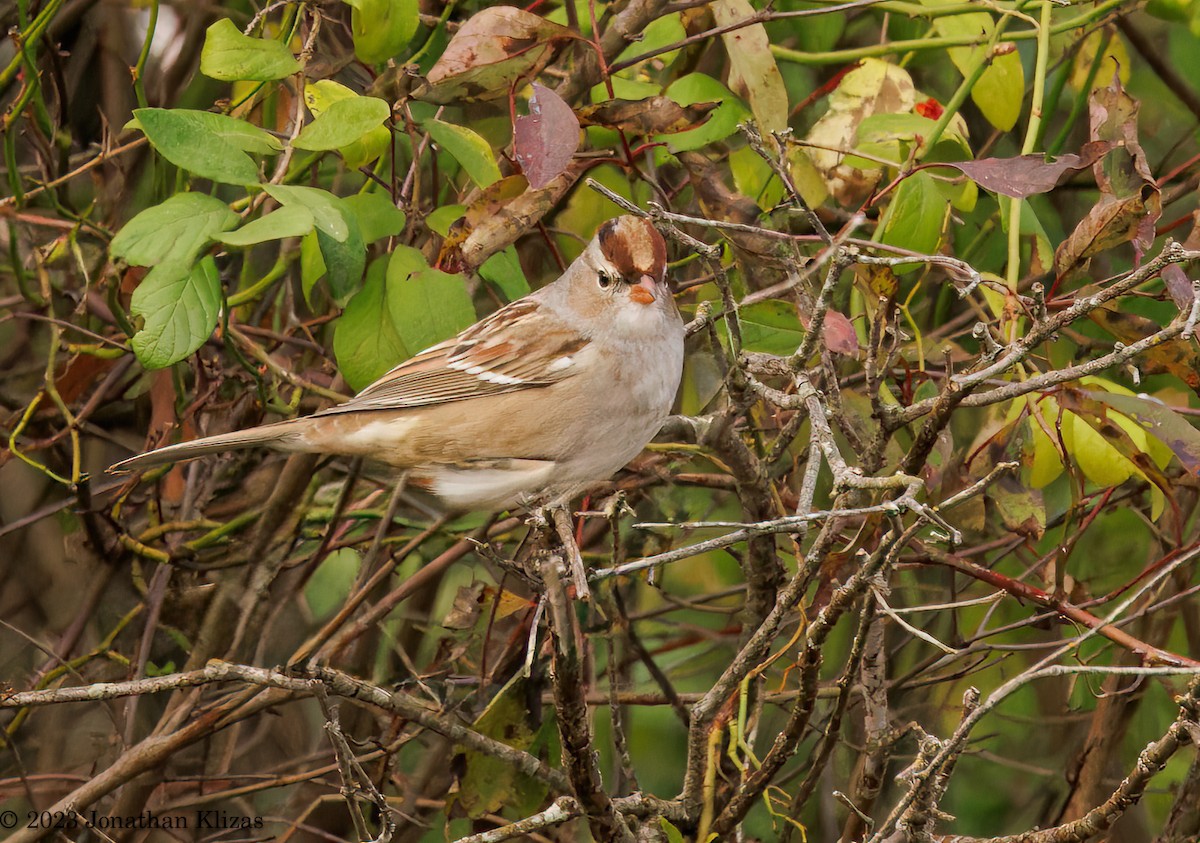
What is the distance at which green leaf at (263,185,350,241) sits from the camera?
6.89 feet

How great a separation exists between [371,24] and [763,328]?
3.06 feet

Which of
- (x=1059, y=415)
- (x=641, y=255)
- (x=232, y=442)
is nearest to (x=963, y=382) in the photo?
(x=1059, y=415)

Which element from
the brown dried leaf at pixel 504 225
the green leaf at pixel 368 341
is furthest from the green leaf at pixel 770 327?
the green leaf at pixel 368 341

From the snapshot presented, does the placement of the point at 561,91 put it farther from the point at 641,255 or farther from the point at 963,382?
the point at 963,382

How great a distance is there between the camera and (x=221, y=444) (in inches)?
106

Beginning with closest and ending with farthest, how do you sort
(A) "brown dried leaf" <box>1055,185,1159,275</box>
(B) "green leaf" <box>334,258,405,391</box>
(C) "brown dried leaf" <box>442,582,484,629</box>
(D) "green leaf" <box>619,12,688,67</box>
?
1. (A) "brown dried leaf" <box>1055,185,1159,275</box>
2. (B) "green leaf" <box>334,258,405,391</box>
3. (D) "green leaf" <box>619,12,688,67</box>
4. (C) "brown dried leaf" <box>442,582,484,629</box>

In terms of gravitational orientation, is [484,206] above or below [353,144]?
below

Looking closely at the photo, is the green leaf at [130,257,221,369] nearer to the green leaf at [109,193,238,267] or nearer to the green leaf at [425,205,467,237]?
the green leaf at [109,193,238,267]

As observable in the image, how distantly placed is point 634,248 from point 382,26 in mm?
717

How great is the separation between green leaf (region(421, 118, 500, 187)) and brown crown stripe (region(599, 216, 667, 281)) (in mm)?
391

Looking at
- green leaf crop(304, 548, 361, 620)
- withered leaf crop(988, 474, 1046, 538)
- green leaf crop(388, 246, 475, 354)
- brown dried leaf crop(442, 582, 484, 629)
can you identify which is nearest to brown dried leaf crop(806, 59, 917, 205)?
withered leaf crop(988, 474, 1046, 538)

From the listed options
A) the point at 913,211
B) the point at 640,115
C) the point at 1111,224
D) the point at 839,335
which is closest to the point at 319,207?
the point at 640,115

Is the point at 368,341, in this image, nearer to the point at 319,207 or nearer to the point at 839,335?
the point at 319,207

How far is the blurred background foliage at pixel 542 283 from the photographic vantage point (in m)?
2.13
